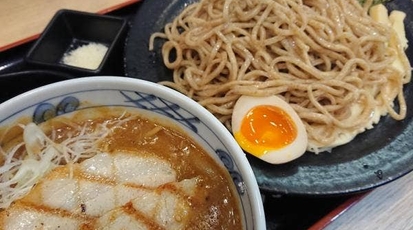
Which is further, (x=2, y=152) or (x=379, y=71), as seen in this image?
(x=379, y=71)

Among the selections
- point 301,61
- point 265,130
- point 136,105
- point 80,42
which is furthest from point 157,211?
point 80,42

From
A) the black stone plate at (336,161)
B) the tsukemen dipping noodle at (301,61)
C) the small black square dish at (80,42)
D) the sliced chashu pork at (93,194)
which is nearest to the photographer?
the sliced chashu pork at (93,194)

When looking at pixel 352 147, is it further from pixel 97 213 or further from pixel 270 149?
pixel 97 213

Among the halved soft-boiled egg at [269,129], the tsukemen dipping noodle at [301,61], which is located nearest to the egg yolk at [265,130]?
the halved soft-boiled egg at [269,129]

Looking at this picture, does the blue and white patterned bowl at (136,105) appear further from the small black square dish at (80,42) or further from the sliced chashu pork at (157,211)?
the small black square dish at (80,42)

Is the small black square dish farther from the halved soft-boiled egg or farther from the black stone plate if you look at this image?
the halved soft-boiled egg

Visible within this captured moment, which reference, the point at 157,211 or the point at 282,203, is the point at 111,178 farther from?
the point at 282,203

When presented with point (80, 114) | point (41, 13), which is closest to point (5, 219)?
point (80, 114)

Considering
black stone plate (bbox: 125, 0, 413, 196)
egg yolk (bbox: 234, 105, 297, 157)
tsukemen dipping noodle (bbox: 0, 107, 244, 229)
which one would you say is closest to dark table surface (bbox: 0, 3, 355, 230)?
black stone plate (bbox: 125, 0, 413, 196)
